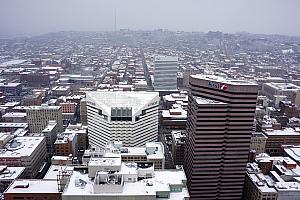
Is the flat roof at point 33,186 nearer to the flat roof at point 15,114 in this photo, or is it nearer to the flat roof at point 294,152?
the flat roof at point 15,114

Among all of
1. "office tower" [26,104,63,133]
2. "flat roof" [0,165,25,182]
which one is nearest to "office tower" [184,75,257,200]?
"flat roof" [0,165,25,182]

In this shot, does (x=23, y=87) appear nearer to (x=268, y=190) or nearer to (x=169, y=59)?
(x=169, y=59)

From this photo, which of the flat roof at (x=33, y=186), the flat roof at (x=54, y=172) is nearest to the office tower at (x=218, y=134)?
the flat roof at (x=33, y=186)

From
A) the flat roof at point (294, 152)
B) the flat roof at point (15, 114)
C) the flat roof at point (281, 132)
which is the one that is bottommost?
the flat roof at point (15, 114)

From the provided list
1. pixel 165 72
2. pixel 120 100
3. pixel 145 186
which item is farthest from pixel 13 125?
pixel 165 72

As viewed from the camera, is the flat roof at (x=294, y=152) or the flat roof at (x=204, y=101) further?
the flat roof at (x=294, y=152)

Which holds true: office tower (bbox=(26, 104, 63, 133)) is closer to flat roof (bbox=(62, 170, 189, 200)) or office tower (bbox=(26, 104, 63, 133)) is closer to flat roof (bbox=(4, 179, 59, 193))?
flat roof (bbox=(4, 179, 59, 193))

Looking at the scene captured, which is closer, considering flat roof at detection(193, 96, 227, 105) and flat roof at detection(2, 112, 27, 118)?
flat roof at detection(193, 96, 227, 105)

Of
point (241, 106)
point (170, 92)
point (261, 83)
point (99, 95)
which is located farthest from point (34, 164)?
point (261, 83)
